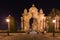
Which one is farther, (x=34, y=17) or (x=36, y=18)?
(x=36, y=18)

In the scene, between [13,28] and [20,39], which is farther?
[13,28]

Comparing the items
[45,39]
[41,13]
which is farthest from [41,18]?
[45,39]

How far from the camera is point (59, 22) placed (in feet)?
228

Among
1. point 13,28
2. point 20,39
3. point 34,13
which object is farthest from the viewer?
point 34,13

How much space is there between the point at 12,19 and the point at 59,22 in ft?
54.9

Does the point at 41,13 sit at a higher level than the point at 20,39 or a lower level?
higher

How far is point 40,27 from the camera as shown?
68.6 metres

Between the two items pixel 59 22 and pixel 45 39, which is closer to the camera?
pixel 45 39

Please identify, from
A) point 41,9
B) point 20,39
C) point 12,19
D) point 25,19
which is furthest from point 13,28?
point 20,39

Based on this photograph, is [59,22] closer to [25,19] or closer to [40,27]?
[40,27]

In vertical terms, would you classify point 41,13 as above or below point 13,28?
above

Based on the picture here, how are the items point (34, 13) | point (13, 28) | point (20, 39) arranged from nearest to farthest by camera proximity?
point (20, 39), point (13, 28), point (34, 13)

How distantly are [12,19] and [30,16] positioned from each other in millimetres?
8612

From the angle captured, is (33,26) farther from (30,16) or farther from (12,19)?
(12,19)
